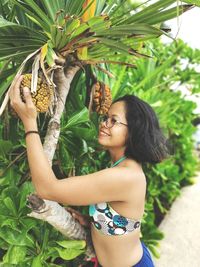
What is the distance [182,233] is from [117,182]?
2.53 meters

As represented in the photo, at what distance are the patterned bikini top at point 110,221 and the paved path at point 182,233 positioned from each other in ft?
5.27

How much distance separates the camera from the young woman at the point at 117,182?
138 centimetres

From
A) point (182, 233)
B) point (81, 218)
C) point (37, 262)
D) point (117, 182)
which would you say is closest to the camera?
point (117, 182)

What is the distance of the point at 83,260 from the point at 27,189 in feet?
1.71

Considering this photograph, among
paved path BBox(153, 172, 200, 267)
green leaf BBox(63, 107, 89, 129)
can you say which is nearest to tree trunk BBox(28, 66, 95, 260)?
green leaf BBox(63, 107, 89, 129)

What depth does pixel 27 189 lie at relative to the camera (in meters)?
1.68

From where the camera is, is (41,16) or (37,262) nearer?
(41,16)

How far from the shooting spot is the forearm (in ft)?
4.43

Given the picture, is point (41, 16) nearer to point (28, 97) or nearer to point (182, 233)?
point (28, 97)

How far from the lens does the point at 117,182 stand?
4.84 feet

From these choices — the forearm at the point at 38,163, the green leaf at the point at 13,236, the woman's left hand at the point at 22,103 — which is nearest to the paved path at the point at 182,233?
the green leaf at the point at 13,236

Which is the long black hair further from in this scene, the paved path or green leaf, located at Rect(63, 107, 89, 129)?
the paved path

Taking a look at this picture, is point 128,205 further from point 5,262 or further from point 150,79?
point 150,79

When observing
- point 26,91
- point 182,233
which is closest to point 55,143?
point 26,91
